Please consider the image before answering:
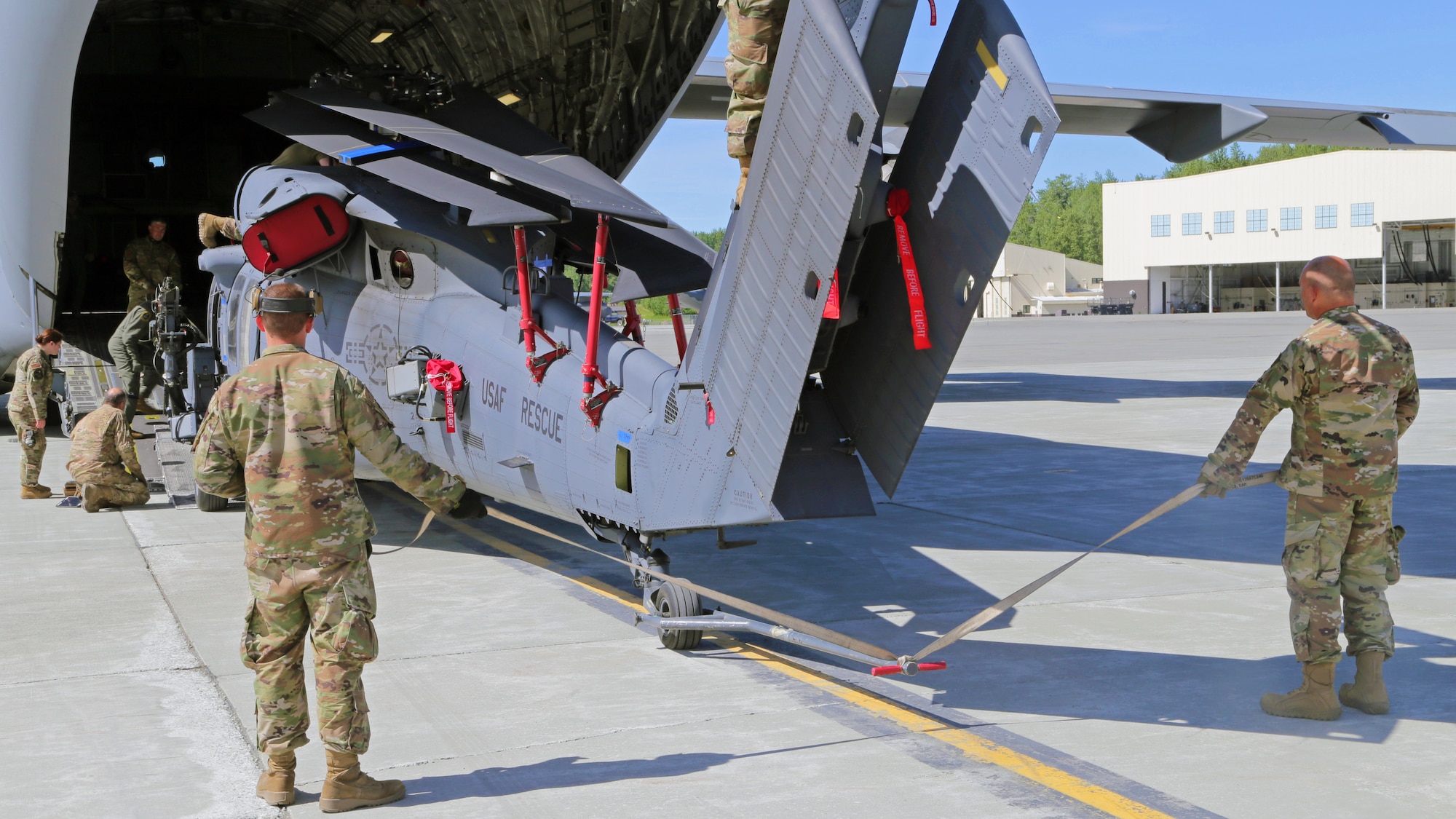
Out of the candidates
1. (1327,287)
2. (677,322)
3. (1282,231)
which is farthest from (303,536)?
(1282,231)

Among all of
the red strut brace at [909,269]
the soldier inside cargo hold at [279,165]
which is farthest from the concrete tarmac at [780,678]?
the soldier inside cargo hold at [279,165]

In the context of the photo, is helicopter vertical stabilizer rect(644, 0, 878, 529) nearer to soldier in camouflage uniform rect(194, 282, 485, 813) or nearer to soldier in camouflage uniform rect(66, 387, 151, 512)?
soldier in camouflage uniform rect(194, 282, 485, 813)

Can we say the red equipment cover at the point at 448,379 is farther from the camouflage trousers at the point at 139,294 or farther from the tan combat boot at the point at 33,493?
the camouflage trousers at the point at 139,294

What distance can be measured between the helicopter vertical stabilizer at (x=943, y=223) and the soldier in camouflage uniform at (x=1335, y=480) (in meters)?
1.34

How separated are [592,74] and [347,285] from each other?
3098mm

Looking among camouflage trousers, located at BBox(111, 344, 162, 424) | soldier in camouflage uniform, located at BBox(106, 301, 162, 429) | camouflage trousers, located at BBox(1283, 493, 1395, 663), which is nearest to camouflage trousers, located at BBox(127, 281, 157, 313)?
soldier in camouflage uniform, located at BBox(106, 301, 162, 429)

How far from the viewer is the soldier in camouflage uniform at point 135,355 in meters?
14.2

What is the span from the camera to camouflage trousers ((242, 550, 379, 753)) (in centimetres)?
475

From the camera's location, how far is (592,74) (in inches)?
448

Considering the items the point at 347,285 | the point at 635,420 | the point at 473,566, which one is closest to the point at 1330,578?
the point at 635,420

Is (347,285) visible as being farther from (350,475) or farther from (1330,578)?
(1330,578)

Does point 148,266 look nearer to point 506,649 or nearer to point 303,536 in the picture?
point 506,649

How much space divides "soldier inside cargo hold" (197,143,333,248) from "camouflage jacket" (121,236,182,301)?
3.10 m

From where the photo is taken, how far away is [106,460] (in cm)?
1241
